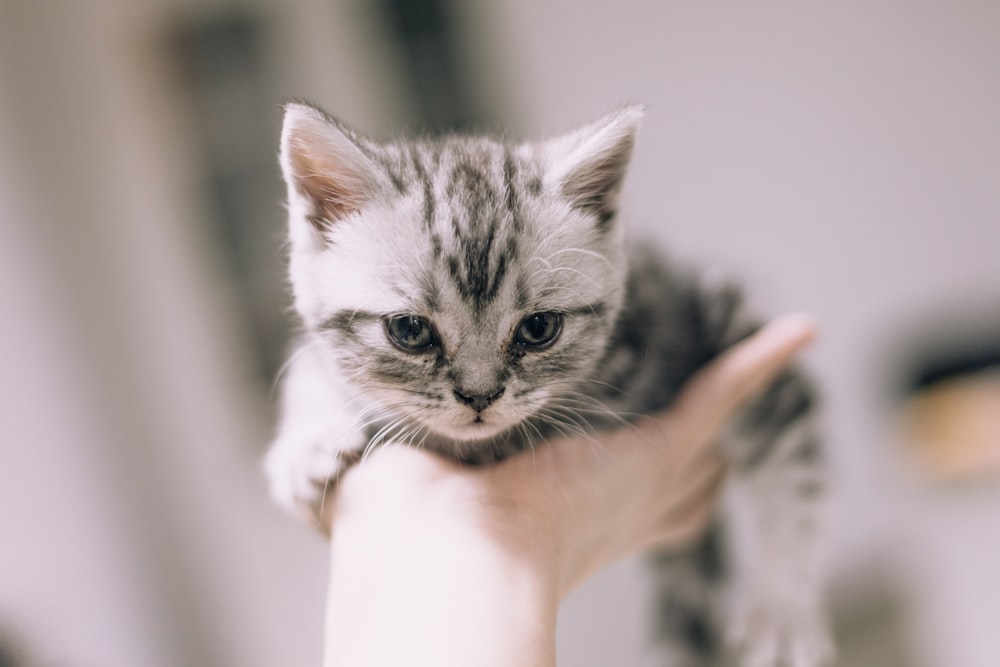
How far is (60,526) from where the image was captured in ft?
2.13

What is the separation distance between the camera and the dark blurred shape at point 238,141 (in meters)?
1.58

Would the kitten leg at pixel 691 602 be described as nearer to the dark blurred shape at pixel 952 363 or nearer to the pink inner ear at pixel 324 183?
the pink inner ear at pixel 324 183

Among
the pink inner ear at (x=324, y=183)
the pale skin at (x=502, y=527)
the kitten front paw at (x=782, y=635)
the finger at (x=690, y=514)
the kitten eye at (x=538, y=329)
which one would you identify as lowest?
the kitten front paw at (x=782, y=635)

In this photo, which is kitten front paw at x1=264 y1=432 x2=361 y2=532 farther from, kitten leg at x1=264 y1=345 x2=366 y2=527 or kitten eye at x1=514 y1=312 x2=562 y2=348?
kitten eye at x1=514 y1=312 x2=562 y2=348

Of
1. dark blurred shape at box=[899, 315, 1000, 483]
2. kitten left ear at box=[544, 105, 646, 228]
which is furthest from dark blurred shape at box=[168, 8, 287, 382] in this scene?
dark blurred shape at box=[899, 315, 1000, 483]

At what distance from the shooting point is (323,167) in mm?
700

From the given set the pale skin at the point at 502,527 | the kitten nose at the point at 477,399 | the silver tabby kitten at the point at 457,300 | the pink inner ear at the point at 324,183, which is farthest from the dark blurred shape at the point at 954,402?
the pink inner ear at the point at 324,183

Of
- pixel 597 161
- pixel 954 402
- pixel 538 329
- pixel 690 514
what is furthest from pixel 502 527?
pixel 954 402

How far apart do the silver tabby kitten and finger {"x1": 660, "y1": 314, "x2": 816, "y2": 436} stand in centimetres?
4

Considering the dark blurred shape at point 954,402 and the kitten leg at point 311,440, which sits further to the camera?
the dark blurred shape at point 954,402

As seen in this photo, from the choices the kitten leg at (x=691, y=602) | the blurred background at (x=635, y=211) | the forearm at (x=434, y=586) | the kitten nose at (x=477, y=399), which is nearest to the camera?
the forearm at (x=434, y=586)

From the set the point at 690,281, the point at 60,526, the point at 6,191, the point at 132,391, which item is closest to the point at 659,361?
the point at 690,281

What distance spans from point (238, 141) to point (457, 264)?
115 cm

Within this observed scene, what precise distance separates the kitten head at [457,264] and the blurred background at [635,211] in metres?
0.56
